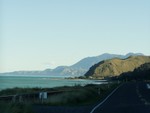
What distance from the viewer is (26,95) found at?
36000mm

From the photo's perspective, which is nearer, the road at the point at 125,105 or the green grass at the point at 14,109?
the green grass at the point at 14,109

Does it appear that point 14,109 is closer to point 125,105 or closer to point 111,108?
point 111,108

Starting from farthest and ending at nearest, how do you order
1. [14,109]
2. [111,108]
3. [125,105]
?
1. [125,105]
2. [111,108]
3. [14,109]

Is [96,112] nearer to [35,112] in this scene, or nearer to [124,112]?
[124,112]

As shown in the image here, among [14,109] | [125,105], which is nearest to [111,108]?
[125,105]

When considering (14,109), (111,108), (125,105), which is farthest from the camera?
(125,105)

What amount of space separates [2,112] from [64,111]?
448 centimetres

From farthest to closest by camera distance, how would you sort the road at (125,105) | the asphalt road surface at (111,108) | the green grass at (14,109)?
1. the road at (125,105)
2. the asphalt road surface at (111,108)
3. the green grass at (14,109)

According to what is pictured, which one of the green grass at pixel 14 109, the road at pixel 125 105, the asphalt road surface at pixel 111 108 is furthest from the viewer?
the road at pixel 125 105

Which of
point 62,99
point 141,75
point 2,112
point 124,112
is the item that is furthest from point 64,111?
point 141,75

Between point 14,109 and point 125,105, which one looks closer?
point 14,109

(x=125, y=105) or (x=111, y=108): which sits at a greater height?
(x=125, y=105)

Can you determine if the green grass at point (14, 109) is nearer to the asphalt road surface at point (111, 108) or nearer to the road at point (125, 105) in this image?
the asphalt road surface at point (111, 108)

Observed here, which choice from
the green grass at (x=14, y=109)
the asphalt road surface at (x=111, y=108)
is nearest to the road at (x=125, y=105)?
the asphalt road surface at (x=111, y=108)
